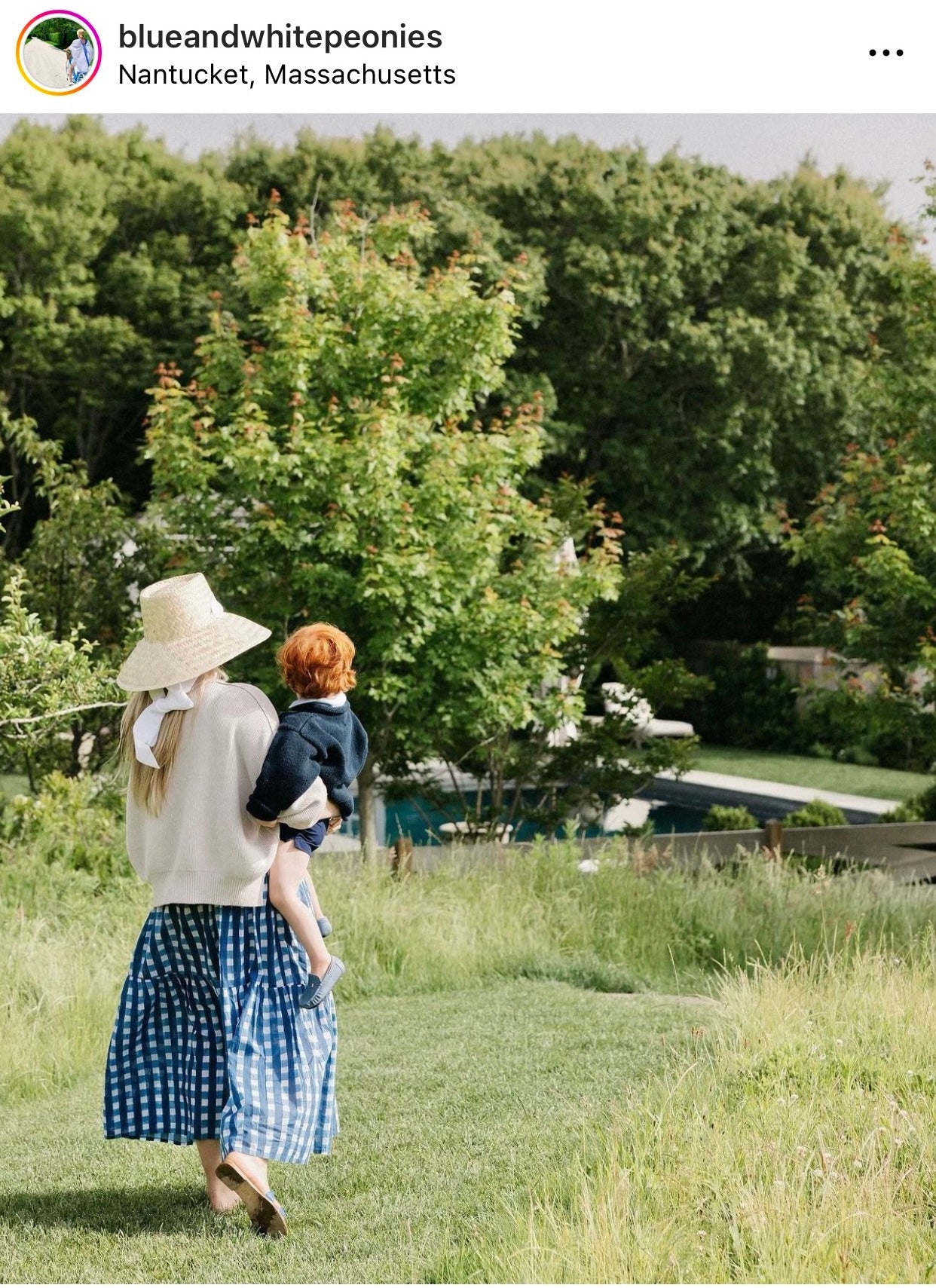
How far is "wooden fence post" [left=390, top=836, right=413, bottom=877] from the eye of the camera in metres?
9.08

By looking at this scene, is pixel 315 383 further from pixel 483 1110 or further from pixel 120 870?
pixel 483 1110

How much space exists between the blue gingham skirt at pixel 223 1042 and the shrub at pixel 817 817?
11.3 metres

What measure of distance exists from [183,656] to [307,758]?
47 centimetres

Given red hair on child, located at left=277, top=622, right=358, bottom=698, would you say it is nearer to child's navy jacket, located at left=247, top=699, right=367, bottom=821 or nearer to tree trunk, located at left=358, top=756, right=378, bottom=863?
child's navy jacket, located at left=247, top=699, right=367, bottom=821

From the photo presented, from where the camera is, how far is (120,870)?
27.9 ft

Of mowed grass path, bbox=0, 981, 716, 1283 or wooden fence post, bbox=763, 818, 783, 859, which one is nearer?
mowed grass path, bbox=0, 981, 716, 1283

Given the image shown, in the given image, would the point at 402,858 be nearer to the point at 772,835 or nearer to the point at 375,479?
the point at 375,479

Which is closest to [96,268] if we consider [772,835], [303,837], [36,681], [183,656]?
[772,835]

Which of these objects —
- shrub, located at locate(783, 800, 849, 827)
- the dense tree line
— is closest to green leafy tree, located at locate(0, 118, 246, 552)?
the dense tree line

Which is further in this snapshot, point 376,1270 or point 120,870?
point 120,870

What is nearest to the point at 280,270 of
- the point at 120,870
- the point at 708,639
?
the point at 120,870

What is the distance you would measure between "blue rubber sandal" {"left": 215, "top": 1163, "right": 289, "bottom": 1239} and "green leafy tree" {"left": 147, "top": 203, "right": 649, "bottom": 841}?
6.49 m
